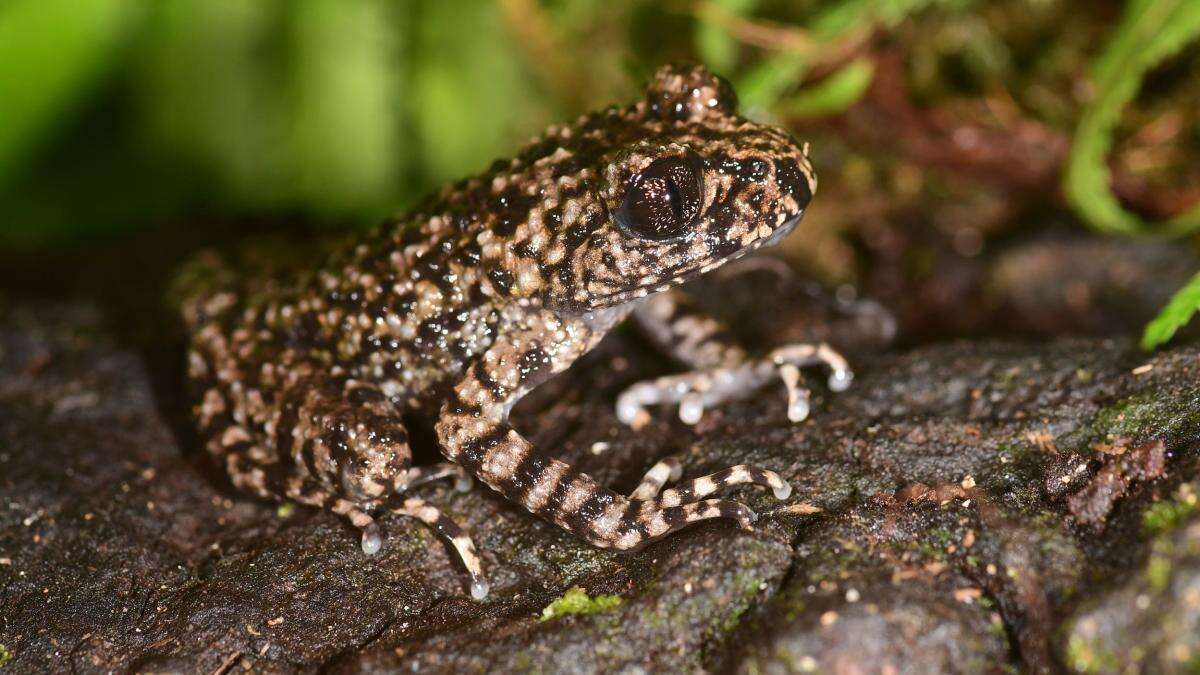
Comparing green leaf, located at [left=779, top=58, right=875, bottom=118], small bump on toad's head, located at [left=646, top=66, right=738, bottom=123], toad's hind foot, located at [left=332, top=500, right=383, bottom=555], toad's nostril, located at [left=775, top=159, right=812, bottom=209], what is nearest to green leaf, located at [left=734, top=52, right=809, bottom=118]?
green leaf, located at [left=779, top=58, right=875, bottom=118]

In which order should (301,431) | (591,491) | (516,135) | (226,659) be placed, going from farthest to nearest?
(516,135) < (301,431) < (591,491) < (226,659)

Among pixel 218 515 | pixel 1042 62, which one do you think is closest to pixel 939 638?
pixel 218 515

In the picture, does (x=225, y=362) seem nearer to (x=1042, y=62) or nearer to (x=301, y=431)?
(x=301, y=431)

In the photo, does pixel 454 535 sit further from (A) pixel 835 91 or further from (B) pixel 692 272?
(A) pixel 835 91

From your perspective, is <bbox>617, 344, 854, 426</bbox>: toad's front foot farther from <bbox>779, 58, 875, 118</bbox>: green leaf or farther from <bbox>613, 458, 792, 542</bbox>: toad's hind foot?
<bbox>779, 58, 875, 118</bbox>: green leaf

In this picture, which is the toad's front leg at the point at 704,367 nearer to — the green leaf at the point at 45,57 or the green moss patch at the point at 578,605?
the green moss patch at the point at 578,605

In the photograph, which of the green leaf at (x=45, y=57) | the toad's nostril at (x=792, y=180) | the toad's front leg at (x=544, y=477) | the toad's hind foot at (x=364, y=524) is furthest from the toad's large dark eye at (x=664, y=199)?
the green leaf at (x=45, y=57)
